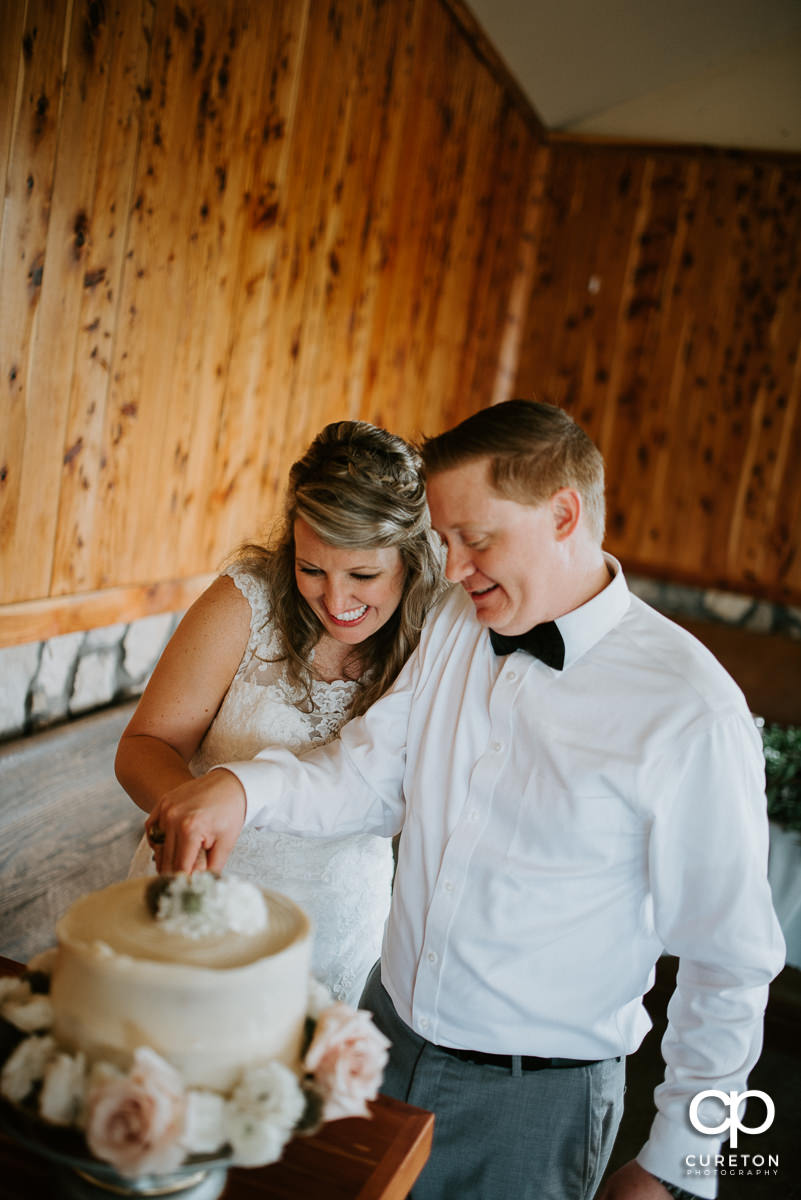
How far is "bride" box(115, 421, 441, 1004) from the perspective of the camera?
1848mm

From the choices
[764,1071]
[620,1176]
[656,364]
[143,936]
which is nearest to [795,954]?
[764,1071]

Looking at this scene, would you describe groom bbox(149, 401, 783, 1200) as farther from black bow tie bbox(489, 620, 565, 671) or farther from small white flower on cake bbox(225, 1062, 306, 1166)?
small white flower on cake bbox(225, 1062, 306, 1166)

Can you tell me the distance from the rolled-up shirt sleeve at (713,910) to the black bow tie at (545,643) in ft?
0.75

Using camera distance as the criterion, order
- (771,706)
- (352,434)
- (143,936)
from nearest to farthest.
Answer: (143,936)
(352,434)
(771,706)

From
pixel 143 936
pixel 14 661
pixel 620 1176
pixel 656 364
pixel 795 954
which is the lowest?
pixel 795 954

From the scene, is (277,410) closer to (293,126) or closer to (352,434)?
(293,126)

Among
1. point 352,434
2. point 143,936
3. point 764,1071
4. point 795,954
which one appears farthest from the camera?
point 764,1071

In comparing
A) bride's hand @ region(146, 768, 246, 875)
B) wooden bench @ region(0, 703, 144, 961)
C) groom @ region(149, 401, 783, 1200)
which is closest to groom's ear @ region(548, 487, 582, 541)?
groom @ region(149, 401, 783, 1200)

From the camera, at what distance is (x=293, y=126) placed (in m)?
3.35

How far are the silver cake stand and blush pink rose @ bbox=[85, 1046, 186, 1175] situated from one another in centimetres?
3

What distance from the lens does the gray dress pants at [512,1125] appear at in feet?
4.91

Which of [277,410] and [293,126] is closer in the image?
[293,126]

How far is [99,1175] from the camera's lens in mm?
924

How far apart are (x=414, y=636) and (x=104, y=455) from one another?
4.01 ft
